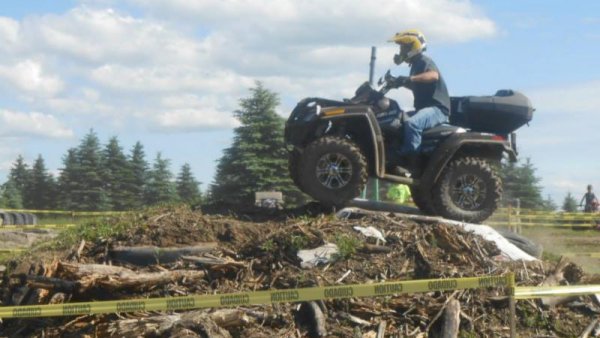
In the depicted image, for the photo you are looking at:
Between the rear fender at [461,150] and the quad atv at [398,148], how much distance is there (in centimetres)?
1

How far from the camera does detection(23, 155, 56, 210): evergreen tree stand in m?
42.6

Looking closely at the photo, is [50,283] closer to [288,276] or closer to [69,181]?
[288,276]

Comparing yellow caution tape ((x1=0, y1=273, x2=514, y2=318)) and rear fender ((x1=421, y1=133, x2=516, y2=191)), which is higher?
rear fender ((x1=421, y1=133, x2=516, y2=191))

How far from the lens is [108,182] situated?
132ft

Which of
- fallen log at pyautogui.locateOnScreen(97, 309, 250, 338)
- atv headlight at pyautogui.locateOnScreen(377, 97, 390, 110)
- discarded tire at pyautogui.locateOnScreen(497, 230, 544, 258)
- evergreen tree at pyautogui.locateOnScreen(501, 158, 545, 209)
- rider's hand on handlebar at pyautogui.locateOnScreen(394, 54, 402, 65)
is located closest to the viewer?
fallen log at pyautogui.locateOnScreen(97, 309, 250, 338)

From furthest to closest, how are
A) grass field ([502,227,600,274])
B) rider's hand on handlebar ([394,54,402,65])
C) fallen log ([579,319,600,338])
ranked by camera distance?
grass field ([502,227,600,274])
rider's hand on handlebar ([394,54,402,65])
fallen log ([579,319,600,338])

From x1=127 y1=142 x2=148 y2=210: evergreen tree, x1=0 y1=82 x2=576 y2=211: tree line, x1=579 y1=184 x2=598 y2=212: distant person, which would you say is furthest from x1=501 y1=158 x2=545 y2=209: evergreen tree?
x1=127 y1=142 x2=148 y2=210: evergreen tree

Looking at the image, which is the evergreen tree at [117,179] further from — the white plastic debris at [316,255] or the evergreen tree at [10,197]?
the white plastic debris at [316,255]

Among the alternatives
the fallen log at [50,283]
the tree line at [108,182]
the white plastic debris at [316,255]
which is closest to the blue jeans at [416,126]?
the white plastic debris at [316,255]

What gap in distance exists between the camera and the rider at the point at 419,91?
1173 cm

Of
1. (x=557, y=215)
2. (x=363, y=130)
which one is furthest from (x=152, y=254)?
(x=557, y=215)

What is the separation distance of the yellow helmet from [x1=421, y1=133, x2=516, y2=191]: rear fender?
3.93ft

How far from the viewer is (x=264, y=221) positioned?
36.7 ft

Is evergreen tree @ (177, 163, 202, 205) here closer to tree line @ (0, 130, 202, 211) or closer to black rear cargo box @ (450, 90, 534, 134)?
tree line @ (0, 130, 202, 211)
